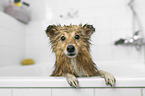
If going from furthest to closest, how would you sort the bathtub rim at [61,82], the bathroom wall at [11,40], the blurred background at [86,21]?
the blurred background at [86,21], the bathroom wall at [11,40], the bathtub rim at [61,82]

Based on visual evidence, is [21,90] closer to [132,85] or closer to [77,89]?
[77,89]

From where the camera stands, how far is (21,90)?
2.25 feet

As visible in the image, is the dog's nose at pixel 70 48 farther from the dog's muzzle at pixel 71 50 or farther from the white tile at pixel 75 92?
the white tile at pixel 75 92

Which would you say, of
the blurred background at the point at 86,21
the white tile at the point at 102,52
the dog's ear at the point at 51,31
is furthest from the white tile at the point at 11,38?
the white tile at the point at 102,52

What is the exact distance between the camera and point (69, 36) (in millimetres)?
823

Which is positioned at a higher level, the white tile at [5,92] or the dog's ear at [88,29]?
the dog's ear at [88,29]

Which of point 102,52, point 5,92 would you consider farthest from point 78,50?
point 102,52

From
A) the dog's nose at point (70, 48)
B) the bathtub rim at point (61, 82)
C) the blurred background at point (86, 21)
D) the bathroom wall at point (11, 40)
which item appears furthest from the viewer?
the blurred background at point (86, 21)

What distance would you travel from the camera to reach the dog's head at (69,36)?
81cm

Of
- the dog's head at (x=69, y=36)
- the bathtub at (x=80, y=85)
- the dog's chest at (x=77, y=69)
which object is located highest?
the dog's head at (x=69, y=36)

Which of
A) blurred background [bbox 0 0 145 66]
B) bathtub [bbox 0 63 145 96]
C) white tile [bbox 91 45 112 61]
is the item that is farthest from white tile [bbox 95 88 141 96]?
white tile [bbox 91 45 112 61]

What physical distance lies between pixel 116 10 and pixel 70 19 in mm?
795

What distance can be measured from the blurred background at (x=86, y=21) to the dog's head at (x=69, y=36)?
0.98 meters

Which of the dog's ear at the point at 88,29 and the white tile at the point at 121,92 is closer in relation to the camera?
the white tile at the point at 121,92
